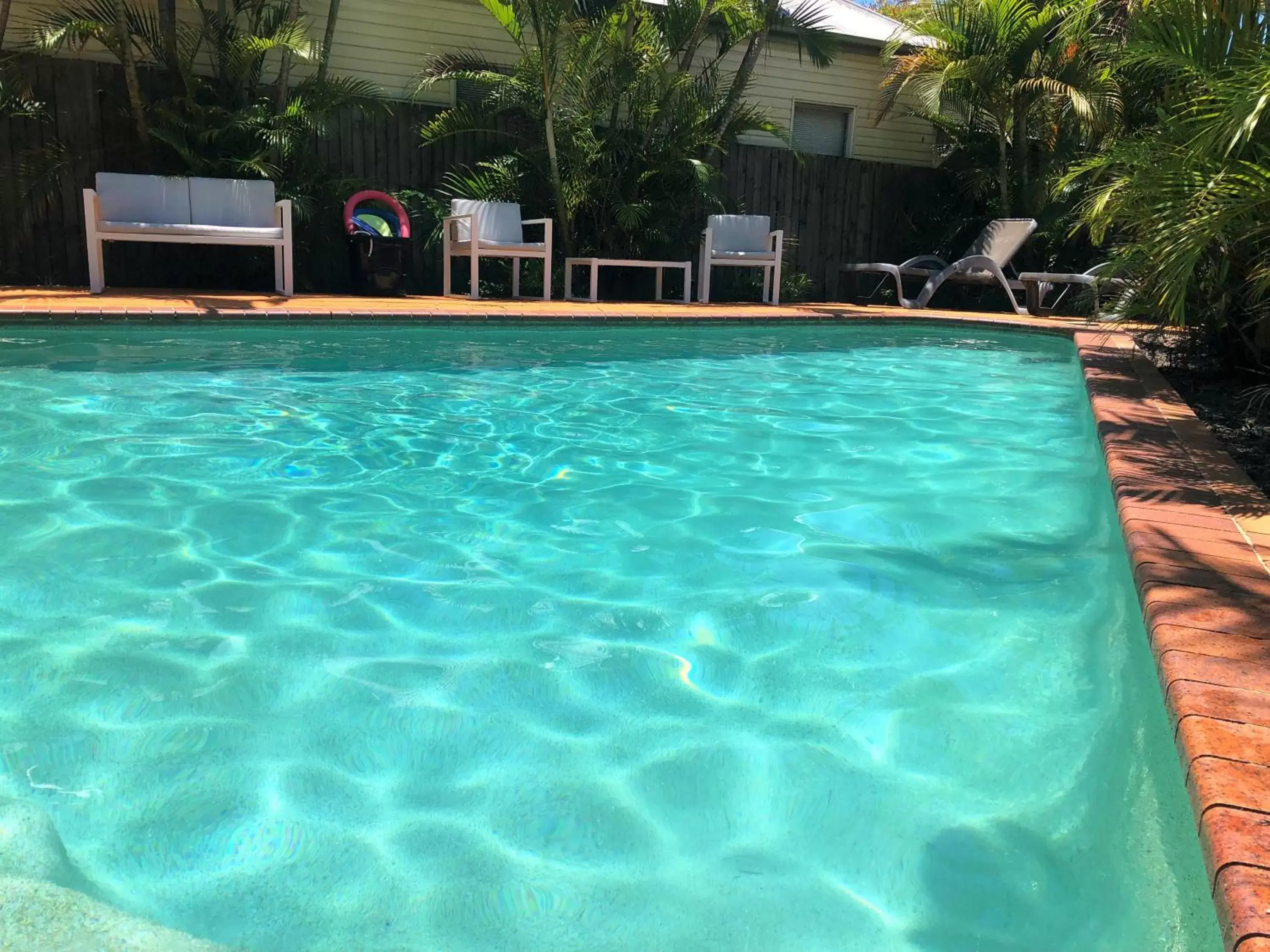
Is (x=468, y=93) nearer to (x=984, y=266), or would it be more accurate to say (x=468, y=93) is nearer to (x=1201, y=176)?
(x=984, y=266)

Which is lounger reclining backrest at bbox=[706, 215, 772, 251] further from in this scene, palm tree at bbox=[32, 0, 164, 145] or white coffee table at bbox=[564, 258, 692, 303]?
palm tree at bbox=[32, 0, 164, 145]

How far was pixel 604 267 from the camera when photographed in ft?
33.9

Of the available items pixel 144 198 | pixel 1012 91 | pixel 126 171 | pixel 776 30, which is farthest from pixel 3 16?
pixel 1012 91

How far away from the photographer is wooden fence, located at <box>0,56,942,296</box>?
827cm

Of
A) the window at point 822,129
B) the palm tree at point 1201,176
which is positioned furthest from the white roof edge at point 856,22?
the palm tree at point 1201,176

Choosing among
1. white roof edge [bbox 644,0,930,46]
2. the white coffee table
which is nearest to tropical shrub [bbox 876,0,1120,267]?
white roof edge [bbox 644,0,930,46]

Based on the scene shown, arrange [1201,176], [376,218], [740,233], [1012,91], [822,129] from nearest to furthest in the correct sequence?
1. [1201,176]
2. [376,218]
3. [740,233]
4. [1012,91]
5. [822,129]

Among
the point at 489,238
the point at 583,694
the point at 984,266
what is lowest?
the point at 583,694

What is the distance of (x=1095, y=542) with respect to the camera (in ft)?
9.51

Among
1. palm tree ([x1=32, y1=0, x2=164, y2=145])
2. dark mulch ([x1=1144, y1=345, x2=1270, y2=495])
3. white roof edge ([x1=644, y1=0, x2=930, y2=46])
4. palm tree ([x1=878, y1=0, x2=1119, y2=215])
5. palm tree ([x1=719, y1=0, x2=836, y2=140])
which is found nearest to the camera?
dark mulch ([x1=1144, y1=345, x2=1270, y2=495])

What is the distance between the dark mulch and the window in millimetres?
7695

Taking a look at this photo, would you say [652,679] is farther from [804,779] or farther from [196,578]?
[196,578]

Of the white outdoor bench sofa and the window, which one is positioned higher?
the window

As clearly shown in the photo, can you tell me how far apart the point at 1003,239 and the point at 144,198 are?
8.41 meters
